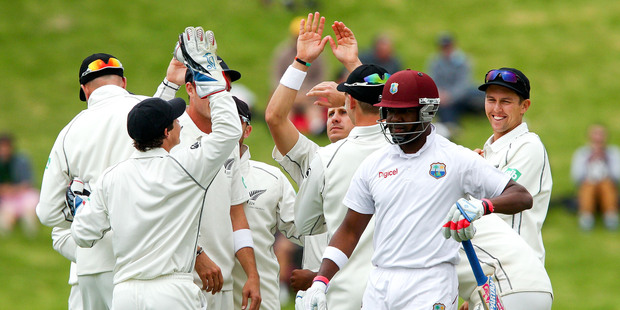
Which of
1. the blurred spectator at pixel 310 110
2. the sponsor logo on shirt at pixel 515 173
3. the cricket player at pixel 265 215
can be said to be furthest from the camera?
the blurred spectator at pixel 310 110

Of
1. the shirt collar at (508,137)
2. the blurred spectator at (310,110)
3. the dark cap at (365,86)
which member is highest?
the blurred spectator at (310,110)

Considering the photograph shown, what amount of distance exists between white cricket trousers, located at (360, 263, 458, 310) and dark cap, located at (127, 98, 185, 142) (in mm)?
1627

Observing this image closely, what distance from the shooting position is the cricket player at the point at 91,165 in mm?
6309

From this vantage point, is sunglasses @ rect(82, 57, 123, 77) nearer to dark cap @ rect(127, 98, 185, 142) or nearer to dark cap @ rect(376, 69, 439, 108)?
dark cap @ rect(127, 98, 185, 142)

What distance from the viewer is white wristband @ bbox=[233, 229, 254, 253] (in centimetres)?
660

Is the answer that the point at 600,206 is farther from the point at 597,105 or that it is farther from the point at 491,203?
the point at 491,203

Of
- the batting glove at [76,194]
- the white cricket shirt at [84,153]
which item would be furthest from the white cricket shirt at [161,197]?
the white cricket shirt at [84,153]

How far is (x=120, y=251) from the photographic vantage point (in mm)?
5750

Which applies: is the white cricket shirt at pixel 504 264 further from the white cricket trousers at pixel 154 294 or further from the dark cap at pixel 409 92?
the white cricket trousers at pixel 154 294

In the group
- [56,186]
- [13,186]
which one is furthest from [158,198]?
[13,186]

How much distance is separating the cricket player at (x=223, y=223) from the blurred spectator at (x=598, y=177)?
10217mm

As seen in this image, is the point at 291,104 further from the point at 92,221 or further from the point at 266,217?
the point at 92,221

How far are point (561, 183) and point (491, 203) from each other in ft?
42.0

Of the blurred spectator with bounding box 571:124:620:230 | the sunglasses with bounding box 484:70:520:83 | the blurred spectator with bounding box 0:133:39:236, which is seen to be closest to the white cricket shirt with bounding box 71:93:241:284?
the sunglasses with bounding box 484:70:520:83
